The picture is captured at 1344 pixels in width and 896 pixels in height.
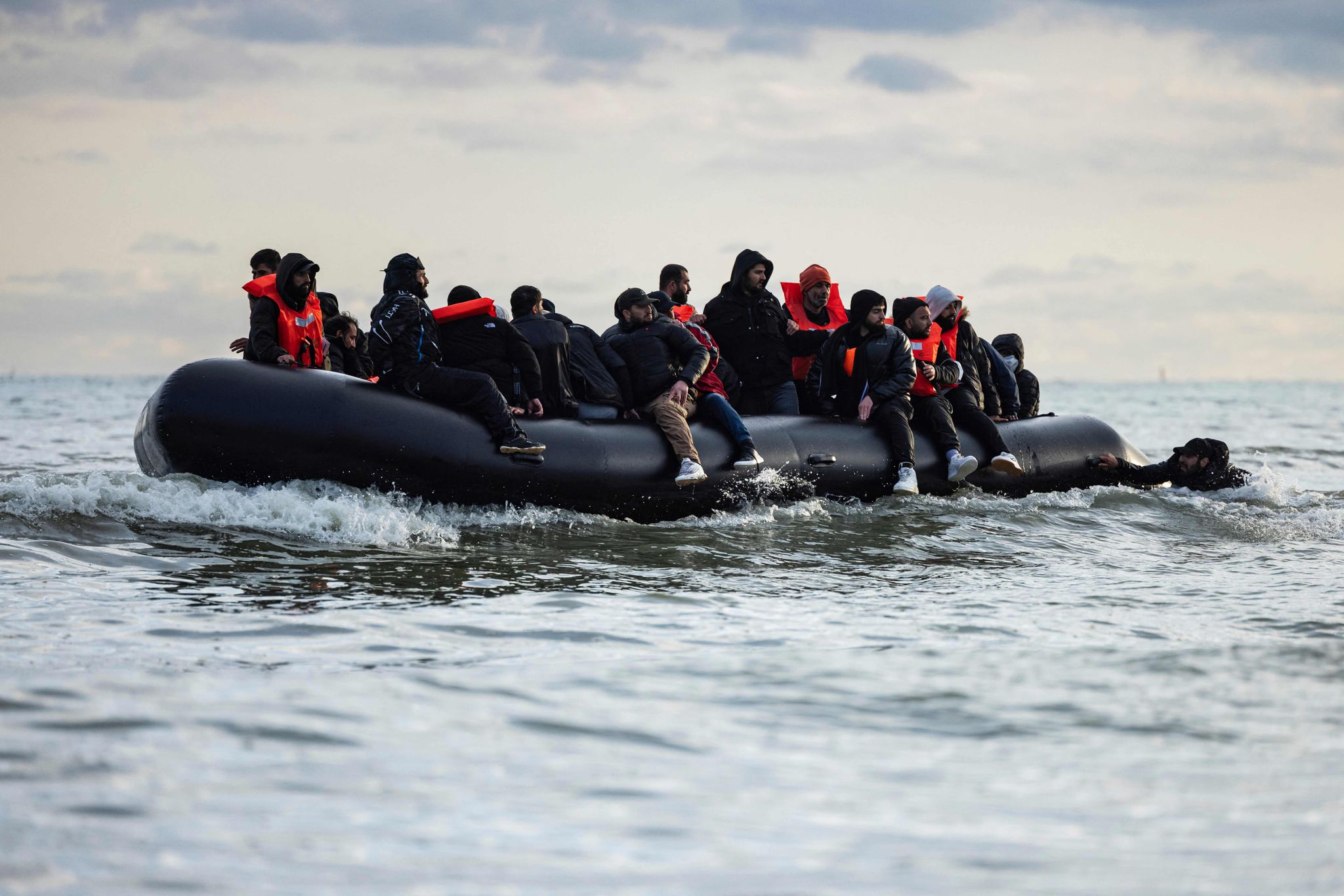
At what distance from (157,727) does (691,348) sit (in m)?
6.06

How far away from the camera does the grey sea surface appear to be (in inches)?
131

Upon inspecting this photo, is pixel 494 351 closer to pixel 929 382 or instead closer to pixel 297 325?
pixel 297 325

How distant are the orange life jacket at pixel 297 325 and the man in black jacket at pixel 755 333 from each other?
127 inches

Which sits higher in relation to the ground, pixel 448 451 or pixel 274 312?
pixel 274 312

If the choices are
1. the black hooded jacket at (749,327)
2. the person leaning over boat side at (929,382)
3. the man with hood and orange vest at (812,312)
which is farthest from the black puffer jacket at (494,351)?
the person leaning over boat side at (929,382)

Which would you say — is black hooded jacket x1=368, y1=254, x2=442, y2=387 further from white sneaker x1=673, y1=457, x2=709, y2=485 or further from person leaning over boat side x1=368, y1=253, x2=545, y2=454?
white sneaker x1=673, y1=457, x2=709, y2=485

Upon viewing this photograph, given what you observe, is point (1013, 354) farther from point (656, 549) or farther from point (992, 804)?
point (992, 804)

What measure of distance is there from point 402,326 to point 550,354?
122 centimetres

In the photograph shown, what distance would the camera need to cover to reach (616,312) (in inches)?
389

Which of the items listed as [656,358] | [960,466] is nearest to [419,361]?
[656,358]

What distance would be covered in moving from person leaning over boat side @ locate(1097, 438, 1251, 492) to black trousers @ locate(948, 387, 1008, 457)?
4.86ft

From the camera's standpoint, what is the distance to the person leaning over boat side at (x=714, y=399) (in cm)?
972

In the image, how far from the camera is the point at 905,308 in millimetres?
10805

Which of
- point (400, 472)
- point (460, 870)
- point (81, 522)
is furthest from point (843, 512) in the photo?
point (460, 870)
